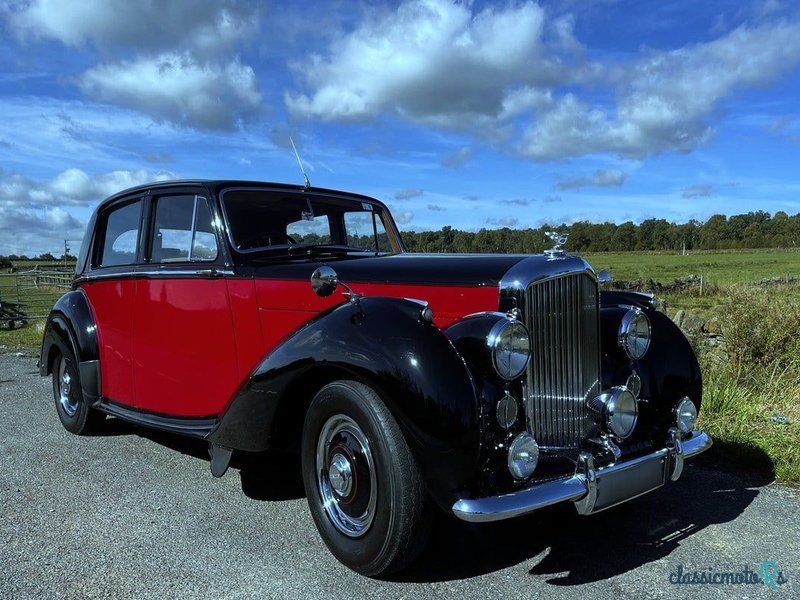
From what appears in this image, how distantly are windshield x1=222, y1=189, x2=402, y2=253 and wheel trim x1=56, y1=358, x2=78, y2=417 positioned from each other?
230cm

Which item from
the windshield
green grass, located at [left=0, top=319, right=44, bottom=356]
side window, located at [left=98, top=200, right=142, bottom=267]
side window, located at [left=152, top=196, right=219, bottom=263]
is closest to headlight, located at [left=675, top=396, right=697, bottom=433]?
the windshield

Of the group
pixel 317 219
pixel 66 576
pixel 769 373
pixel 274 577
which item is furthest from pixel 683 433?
pixel 769 373

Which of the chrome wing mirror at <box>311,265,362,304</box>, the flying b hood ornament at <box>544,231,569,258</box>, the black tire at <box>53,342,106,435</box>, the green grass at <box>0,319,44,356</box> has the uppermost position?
the flying b hood ornament at <box>544,231,569,258</box>

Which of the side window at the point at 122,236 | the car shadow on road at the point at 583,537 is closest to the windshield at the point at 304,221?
the side window at the point at 122,236

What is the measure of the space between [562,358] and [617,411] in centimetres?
35

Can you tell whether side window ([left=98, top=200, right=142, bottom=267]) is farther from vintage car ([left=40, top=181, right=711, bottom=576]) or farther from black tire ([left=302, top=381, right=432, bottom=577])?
black tire ([left=302, top=381, right=432, bottom=577])

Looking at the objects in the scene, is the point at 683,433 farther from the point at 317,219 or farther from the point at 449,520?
the point at 317,219

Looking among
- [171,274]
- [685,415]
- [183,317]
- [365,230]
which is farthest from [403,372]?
[365,230]

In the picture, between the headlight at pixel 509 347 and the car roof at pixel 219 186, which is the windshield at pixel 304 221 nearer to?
the car roof at pixel 219 186

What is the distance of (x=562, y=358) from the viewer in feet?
10.4

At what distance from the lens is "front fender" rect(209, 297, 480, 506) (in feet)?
8.35

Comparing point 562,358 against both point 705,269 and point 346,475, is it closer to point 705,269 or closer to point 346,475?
point 346,475

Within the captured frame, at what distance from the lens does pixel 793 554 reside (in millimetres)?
3064

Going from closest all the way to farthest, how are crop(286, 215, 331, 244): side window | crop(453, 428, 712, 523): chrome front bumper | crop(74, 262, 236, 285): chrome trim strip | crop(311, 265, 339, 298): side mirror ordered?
crop(453, 428, 712, 523): chrome front bumper
crop(311, 265, 339, 298): side mirror
crop(74, 262, 236, 285): chrome trim strip
crop(286, 215, 331, 244): side window
